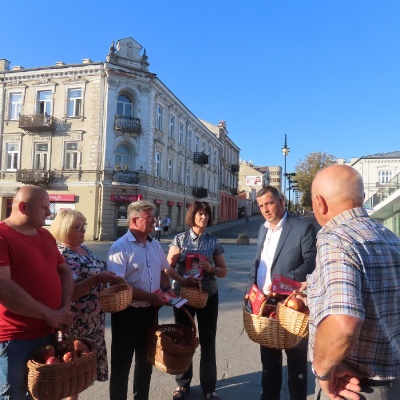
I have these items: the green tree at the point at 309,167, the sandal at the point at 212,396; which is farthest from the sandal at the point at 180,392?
the green tree at the point at 309,167

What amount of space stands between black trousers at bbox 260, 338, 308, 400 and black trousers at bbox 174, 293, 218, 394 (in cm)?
56

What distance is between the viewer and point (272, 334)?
2.60 m

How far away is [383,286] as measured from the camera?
60.4 inches

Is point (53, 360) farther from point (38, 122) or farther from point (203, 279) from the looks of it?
point (38, 122)

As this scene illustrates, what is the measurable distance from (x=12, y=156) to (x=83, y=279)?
26.0 m

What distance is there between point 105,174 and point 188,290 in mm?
21538

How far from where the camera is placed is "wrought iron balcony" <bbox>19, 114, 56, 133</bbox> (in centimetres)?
2409

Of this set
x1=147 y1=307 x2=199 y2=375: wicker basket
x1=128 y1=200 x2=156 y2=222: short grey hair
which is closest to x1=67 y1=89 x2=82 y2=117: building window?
x1=128 y1=200 x2=156 y2=222: short grey hair

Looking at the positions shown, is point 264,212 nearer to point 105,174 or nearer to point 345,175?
point 345,175

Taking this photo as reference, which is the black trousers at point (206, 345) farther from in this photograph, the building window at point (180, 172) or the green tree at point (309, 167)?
the green tree at point (309, 167)

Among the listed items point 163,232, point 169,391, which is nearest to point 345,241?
point 169,391

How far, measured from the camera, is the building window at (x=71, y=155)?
2439 centimetres

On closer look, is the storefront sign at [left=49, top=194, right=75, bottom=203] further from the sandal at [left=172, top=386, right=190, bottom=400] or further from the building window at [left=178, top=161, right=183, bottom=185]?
the sandal at [left=172, top=386, right=190, bottom=400]

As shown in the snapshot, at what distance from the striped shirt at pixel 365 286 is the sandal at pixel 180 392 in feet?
7.62
